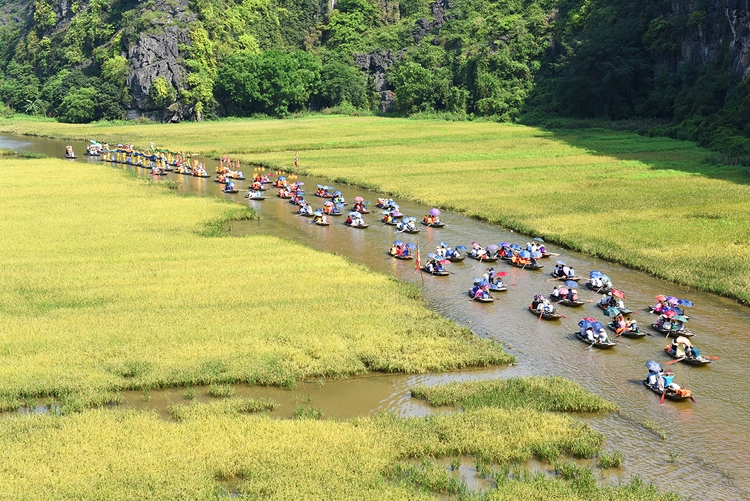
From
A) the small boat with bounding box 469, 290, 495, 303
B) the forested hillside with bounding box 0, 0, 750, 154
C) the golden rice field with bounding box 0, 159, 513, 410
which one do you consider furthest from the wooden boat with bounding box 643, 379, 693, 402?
the forested hillside with bounding box 0, 0, 750, 154

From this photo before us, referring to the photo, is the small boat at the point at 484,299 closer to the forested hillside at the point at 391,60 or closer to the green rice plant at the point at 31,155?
the forested hillside at the point at 391,60

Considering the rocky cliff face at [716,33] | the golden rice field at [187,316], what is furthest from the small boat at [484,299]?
the rocky cliff face at [716,33]

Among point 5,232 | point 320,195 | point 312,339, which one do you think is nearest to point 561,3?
point 320,195

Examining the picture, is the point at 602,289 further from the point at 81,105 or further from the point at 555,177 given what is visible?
the point at 81,105

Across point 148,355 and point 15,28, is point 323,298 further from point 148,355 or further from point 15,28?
point 15,28

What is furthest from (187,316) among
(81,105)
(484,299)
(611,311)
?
(81,105)

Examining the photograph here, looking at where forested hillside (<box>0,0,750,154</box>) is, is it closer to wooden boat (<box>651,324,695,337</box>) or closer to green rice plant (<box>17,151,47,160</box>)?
green rice plant (<box>17,151,47,160</box>)

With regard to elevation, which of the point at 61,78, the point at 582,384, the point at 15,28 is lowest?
the point at 582,384

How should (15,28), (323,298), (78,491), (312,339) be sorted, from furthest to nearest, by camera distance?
(15,28)
(323,298)
(312,339)
(78,491)
